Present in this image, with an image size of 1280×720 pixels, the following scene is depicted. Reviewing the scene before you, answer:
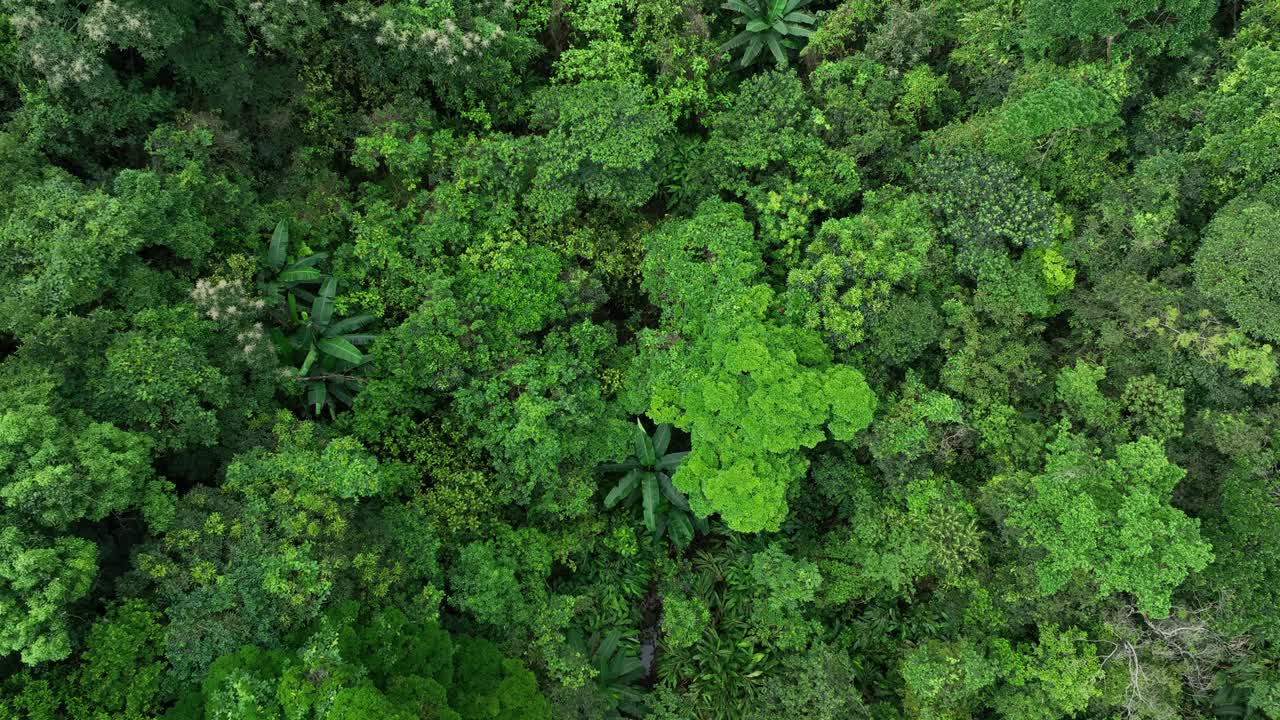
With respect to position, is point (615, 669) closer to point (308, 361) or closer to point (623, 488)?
point (623, 488)

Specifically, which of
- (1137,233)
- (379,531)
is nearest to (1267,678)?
(1137,233)

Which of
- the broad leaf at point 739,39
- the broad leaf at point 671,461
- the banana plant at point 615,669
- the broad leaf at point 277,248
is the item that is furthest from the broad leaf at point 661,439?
the broad leaf at point 739,39

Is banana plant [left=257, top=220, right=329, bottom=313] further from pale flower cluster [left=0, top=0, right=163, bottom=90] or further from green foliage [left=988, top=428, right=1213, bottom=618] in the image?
green foliage [left=988, top=428, right=1213, bottom=618]

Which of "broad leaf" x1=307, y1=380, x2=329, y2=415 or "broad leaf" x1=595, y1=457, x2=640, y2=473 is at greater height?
"broad leaf" x1=307, y1=380, x2=329, y2=415

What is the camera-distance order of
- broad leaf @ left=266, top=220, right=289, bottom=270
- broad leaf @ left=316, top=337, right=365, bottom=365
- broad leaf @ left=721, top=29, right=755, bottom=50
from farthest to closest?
broad leaf @ left=721, top=29, right=755, bottom=50
broad leaf @ left=266, top=220, right=289, bottom=270
broad leaf @ left=316, top=337, right=365, bottom=365

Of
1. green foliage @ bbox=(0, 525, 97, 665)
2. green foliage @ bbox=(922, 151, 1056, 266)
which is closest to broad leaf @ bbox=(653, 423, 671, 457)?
green foliage @ bbox=(922, 151, 1056, 266)

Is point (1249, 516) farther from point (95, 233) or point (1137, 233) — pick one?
point (95, 233)
